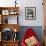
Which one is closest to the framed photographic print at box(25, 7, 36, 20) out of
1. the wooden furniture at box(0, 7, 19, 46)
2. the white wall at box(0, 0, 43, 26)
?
the white wall at box(0, 0, 43, 26)

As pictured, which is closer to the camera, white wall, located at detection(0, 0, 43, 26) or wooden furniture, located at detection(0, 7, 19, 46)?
wooden furniture, located at detection(0, 7, 19, 46)

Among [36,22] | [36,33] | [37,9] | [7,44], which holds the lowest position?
[7,44]

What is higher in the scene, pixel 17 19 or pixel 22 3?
pixel 22 3

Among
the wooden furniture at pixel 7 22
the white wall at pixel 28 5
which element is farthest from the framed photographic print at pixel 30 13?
the wooden furniture at pixel 7 22

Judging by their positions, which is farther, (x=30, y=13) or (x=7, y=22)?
(x=30, y=13)

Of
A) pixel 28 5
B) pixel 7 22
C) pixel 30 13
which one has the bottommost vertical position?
pixel 7 22

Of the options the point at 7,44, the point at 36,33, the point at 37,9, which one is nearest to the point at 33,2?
the point at 37,9

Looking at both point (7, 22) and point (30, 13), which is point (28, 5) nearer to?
point (30, 13)

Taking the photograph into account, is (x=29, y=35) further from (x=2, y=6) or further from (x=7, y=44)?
(x=2, y=6)

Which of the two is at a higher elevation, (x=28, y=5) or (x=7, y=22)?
(x=28, y=5)

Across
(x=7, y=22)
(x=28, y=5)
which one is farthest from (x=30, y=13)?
(x=7, y=22)

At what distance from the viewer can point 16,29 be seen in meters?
6.15

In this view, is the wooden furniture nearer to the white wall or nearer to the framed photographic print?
the white wall

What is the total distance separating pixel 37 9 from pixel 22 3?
63cm
